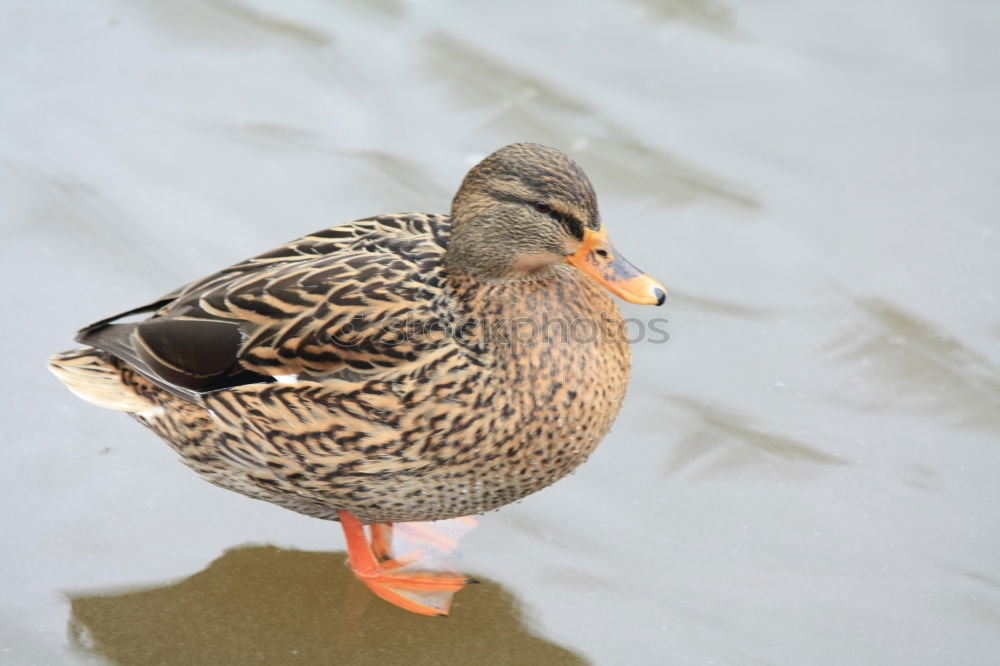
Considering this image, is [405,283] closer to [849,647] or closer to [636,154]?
[849,647]

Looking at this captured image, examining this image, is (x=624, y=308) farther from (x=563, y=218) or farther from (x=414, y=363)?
(x=414, y=363)

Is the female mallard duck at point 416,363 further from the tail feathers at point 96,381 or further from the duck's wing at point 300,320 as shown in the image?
the tail feathers at point 96,381

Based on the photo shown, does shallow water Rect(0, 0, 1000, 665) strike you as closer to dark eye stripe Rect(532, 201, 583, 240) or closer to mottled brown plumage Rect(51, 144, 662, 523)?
mottled brown plumage Rect(51, 144, 662, 523)

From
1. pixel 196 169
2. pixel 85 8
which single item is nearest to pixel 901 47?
pixel 196 169

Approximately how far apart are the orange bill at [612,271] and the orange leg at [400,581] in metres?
0.99

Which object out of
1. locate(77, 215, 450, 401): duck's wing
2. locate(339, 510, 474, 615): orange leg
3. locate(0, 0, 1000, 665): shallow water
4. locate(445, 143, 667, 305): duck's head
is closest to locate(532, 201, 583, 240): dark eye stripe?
locate(445, 143, 667, 305): duck's head

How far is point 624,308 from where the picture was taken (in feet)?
15.8

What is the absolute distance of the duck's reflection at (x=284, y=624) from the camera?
344cm

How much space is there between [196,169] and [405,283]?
6.59ft

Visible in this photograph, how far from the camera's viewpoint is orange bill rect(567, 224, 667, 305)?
11.4 ft

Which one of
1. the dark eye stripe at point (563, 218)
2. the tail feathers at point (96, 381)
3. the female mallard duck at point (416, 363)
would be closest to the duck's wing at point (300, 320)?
the female mallard duck at point (416, 363)

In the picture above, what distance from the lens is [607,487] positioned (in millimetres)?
4016

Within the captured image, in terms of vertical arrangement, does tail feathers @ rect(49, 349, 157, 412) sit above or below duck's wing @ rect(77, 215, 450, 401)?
below

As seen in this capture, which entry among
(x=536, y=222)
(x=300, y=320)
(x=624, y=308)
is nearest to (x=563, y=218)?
(x=536, y=222)
